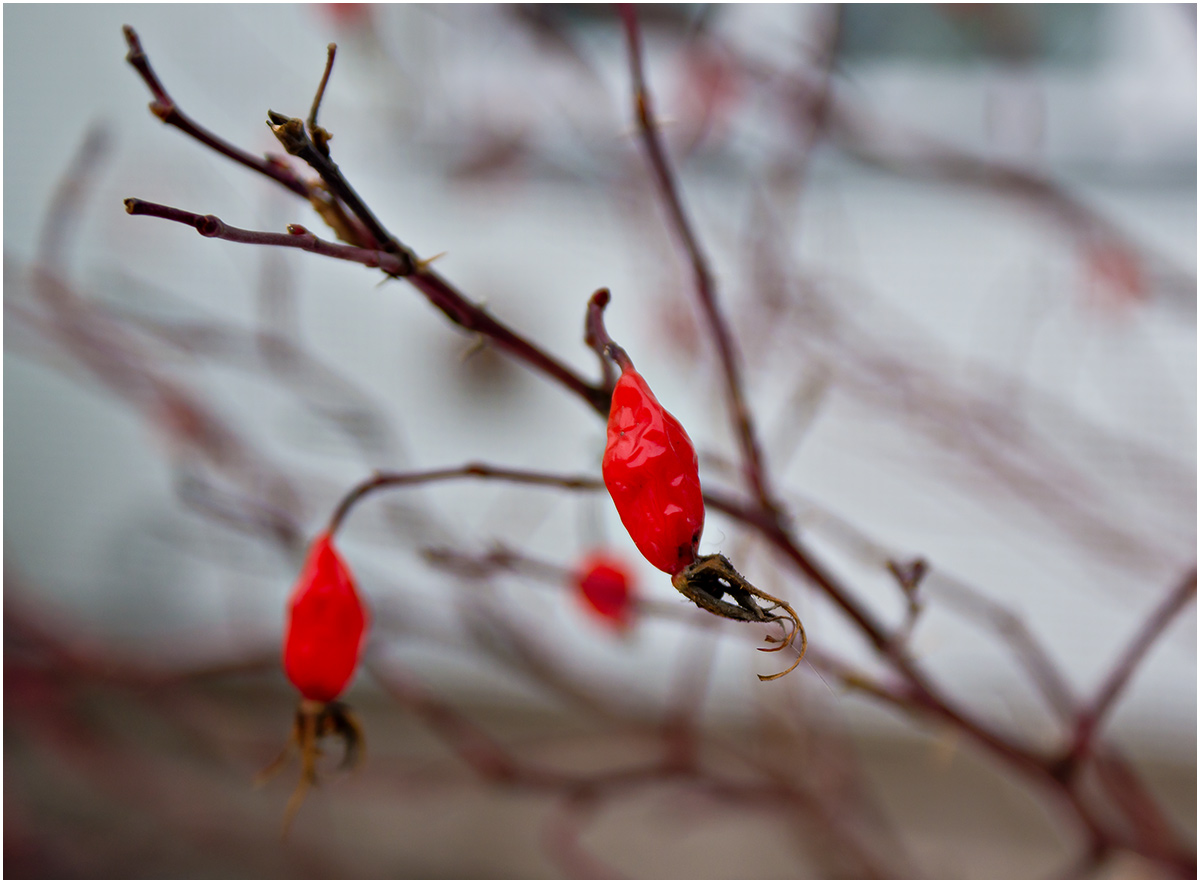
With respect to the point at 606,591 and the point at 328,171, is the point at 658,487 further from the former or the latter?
the point at 606,591

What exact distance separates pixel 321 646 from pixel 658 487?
0.57 ft

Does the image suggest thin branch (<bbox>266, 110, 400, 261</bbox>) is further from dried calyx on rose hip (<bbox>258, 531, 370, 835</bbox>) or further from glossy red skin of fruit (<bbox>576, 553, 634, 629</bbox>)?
glossy red skin of fruit (<bbox>576, 553, 634, 629</bbox>)

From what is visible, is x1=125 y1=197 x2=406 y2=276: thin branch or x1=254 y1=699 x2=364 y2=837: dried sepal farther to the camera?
x1=254 y1=699 x2=364 y2=837: dried sepal

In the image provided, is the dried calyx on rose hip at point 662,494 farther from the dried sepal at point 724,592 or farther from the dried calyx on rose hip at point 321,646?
the dried calyx on rose hip at point 321,646

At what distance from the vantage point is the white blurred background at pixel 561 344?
1.52m

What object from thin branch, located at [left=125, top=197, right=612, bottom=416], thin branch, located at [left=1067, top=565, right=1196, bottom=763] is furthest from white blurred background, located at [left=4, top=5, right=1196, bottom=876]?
thin branch, located at [left=125, top=197, right=612, bottom=416]

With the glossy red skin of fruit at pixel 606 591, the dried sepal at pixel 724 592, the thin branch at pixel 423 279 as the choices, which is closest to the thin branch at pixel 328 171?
the thin branch at pixel 423 279

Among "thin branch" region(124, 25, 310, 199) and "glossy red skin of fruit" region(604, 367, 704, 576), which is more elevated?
"thin branch" region(124, 25, 310, 199)

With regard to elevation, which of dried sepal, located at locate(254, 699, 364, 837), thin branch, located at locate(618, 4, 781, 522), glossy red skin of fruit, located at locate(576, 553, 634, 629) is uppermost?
thin branch, located at locate(618, 4, 781, 522)

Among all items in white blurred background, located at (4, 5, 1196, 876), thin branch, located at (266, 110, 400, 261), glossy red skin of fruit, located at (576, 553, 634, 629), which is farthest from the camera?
white blurred background, located at (4, 5, 1196, 876)

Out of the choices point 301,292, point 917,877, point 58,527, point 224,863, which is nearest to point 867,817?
point 917,877

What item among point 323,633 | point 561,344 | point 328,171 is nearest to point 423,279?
point 328,171

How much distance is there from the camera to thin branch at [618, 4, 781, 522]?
0.36 metres

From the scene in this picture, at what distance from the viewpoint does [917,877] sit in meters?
0.75
